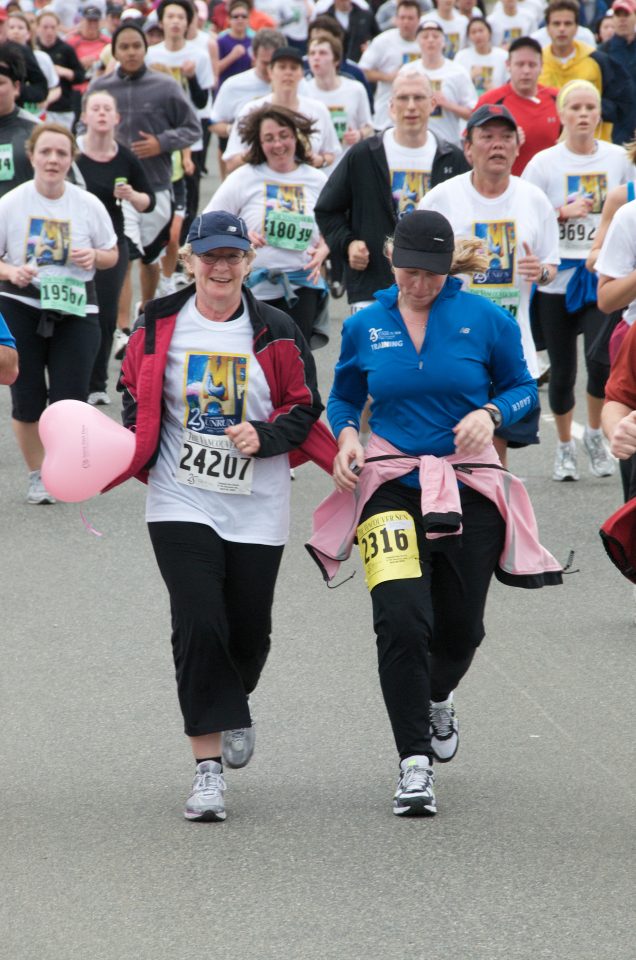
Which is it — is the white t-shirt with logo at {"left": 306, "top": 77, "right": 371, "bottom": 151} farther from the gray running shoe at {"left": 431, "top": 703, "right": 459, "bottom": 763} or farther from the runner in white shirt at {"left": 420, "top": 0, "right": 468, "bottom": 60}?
the gray running shoe at {"left": 431, "top": 703, "right": 459, "bottom": 763}

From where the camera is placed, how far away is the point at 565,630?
A: 24.9 feet

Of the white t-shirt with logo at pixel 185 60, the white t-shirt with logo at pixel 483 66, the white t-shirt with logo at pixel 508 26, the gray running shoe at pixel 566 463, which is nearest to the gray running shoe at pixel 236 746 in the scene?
the gray running shoe at pixel 566 463

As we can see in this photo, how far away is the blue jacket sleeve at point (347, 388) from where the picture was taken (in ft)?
19.1

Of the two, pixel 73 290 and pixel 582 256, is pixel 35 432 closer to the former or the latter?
pixel 73 290

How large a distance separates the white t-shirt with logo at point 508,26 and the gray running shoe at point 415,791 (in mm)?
17333

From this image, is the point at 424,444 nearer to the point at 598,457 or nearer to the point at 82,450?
the point at 82,450

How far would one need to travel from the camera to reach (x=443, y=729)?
19.4 ft

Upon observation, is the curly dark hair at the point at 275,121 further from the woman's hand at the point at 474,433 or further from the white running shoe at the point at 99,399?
the woman's hand at the point at 474,433

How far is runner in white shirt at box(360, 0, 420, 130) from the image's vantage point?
18.0m

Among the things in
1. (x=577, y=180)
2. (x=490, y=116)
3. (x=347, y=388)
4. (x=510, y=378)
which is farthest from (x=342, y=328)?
(x=577, y=180)

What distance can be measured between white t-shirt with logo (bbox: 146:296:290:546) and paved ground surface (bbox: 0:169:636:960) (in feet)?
2.94

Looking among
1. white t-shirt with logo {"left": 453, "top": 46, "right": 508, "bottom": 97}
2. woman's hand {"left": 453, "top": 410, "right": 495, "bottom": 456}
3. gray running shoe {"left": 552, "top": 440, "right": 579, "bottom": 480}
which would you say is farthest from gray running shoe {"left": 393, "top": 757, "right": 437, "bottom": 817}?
white t-shirt with logo {"left": 453, "top": 46, "right": 508, "bottom": 97}

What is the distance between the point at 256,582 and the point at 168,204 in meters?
8.42

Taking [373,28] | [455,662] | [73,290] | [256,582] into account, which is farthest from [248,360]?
[373,28]
